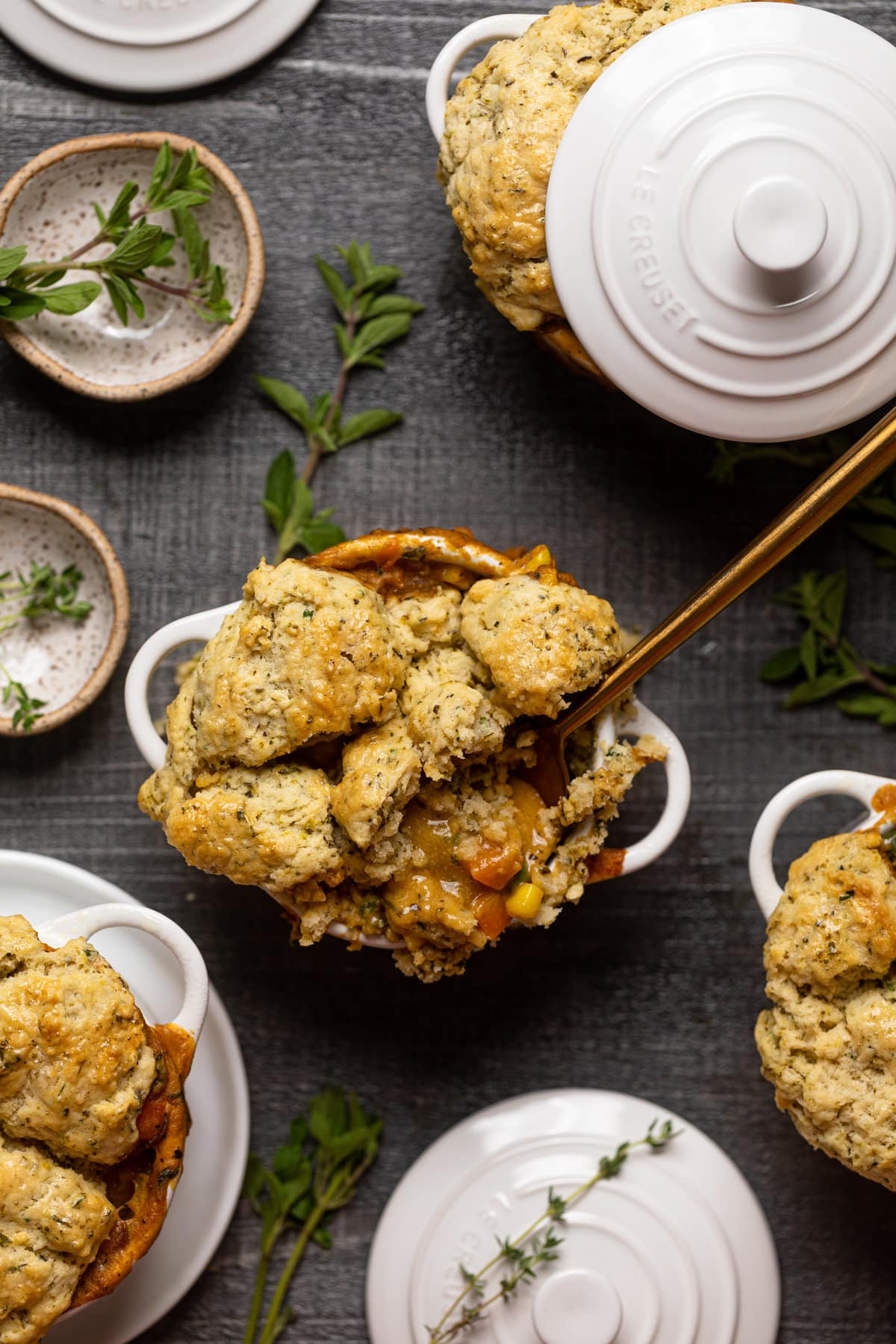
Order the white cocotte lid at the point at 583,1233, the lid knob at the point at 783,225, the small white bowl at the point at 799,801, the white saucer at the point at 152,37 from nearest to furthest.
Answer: the lid knob at the point at 783,225 → the small white bowl at the point at 799,801 → the white cocotte lid at the point at 583,1233 → the white saucer at the point at 152,37

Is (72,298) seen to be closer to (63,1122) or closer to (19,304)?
(19,304)

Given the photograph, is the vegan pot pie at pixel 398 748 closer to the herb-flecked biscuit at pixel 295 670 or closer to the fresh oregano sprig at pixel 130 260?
the herb-flecked biscuit at pixel 295 670

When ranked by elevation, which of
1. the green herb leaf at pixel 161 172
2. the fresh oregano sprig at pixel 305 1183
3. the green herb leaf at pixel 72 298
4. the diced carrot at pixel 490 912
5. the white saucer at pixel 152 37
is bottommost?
the fresh oregano sprig at pixel 305 1183

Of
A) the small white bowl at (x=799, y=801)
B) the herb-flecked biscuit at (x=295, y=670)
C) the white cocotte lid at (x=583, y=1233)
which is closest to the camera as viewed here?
the herb-flecked biscuit at (x=295, y=670)

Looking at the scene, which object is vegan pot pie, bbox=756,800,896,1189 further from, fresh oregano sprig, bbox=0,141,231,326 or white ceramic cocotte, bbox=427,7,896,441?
fresh oregano sprig, bbox=0,141,231,326

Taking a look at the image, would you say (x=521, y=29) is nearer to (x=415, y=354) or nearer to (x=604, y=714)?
(x=415, y=354)

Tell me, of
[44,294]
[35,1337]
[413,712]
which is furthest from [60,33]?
[35,1337]

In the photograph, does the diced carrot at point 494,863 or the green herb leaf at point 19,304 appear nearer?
the diced carrot at point 494,863

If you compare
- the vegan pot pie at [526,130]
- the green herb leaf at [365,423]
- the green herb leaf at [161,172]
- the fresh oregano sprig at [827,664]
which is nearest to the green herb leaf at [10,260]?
the green herb leaf at [161,172]
